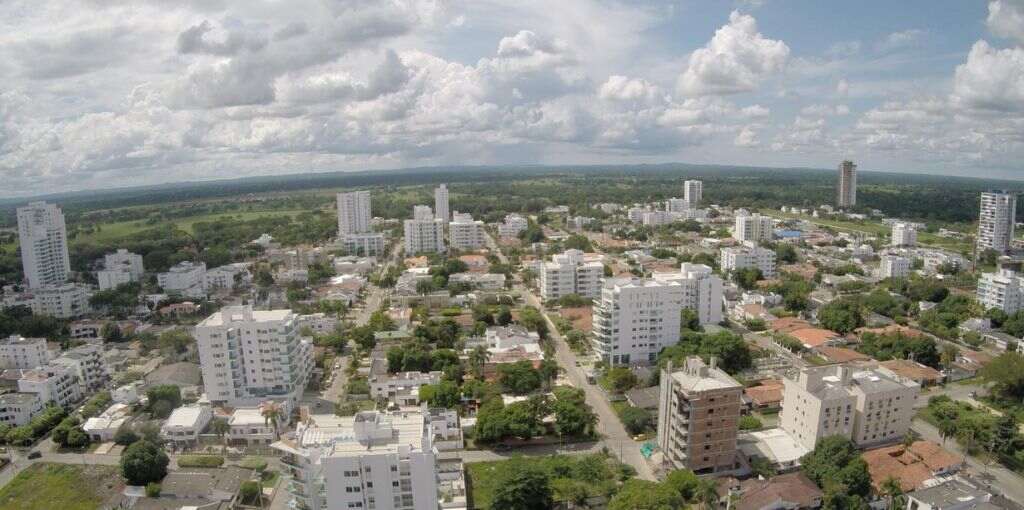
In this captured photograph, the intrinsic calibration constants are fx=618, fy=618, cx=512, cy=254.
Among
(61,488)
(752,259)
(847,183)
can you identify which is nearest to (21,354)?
(61,488)

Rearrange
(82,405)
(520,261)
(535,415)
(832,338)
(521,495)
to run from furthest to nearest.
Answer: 1. (520,261)
2. (832,338)
3. (82,405)
4. (535,415)
5. (521,495)

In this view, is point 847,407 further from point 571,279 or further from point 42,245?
point 42,245

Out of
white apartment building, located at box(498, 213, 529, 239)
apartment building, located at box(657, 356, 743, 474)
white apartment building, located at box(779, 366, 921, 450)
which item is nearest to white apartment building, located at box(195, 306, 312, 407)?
apartment building, located at box(657, 356, 743, 474)

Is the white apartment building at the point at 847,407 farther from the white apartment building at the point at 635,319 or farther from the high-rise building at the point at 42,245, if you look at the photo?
the high-rise building at the point at 42,245

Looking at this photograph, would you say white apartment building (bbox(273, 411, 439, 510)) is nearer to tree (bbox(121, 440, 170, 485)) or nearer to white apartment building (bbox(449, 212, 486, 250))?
tree (bbox(121, 440, 170, 485))

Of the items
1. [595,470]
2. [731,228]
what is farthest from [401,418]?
[731,228]

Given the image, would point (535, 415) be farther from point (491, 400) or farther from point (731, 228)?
point (731, 228)

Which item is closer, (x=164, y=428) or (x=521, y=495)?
(x=521, y=495)
